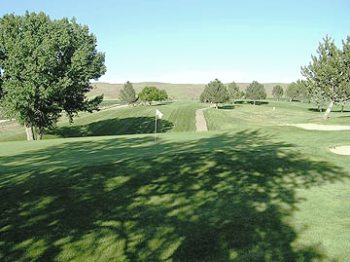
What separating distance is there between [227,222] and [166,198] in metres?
2.34

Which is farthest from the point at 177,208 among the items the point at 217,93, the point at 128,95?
the point at 128,95

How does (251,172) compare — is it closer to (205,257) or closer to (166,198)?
(166,198)

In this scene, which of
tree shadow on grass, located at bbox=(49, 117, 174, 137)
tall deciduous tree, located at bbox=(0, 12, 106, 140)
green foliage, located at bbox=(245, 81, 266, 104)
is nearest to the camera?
tall deciduous tree, located at bbox=(0, 12, 106, 140)

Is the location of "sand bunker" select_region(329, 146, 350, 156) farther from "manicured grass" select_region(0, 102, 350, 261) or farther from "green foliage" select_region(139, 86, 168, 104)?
"green foliage" select_region(139, 86, 168, 104)

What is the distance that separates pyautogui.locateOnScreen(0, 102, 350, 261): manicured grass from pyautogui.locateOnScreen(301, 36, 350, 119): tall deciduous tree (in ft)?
→ 102

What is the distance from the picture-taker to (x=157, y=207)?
1105 centimetres

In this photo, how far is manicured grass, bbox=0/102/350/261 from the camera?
28.6 feet

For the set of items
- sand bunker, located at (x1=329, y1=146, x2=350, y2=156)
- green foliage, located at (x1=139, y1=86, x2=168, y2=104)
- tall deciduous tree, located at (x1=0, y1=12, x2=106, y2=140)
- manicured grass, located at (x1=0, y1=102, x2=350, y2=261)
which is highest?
tall deciduous tree, located at (x1=0, y1=12, x2=106, y2=140)

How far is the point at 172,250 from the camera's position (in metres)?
8.69

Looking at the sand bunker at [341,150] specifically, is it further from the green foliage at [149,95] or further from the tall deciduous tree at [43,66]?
the green foliage at [149,95]

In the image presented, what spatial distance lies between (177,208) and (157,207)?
599 mm

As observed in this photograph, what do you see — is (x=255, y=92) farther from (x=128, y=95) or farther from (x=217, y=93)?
(x=128, y=95)

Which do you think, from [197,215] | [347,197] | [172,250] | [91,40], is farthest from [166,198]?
→ [91,40]

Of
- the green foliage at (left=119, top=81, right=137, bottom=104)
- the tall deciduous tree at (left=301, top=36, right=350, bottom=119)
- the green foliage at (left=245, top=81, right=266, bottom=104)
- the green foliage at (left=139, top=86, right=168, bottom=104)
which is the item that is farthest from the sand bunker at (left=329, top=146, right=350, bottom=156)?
the green foliage at (left=245, top=81, right=266, bottom=104)
